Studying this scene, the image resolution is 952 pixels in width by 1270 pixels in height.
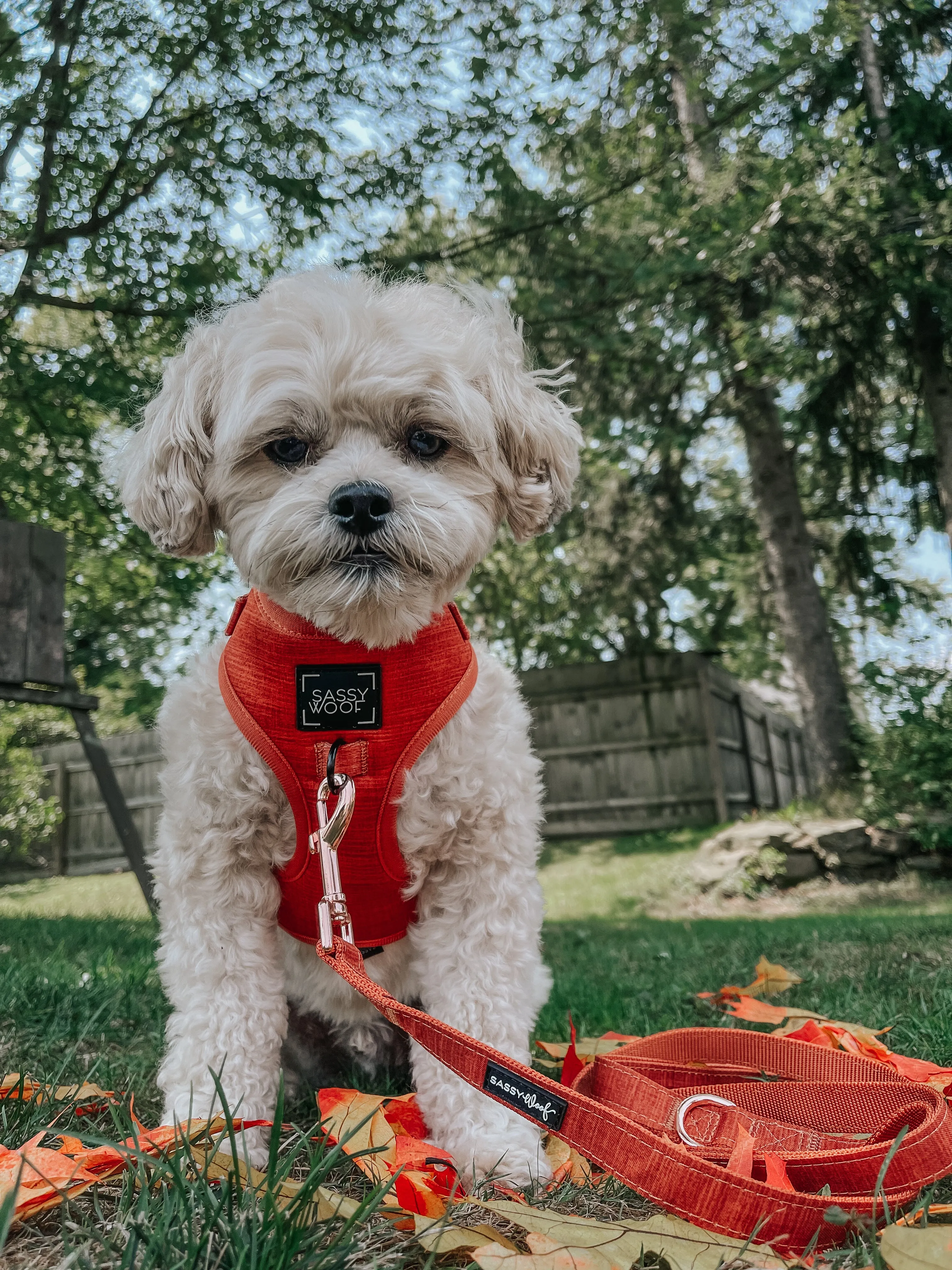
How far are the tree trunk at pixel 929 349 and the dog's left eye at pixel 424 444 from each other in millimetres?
10891

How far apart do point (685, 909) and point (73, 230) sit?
9.19 metres

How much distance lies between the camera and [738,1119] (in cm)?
215

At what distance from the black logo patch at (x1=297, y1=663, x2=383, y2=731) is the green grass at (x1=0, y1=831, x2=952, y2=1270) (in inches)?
38.5

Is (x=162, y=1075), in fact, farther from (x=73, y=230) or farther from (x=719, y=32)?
(x=719, y=32)

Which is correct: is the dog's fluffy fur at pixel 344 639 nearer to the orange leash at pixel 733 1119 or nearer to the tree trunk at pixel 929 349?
the orange leash at pixel 733 1119

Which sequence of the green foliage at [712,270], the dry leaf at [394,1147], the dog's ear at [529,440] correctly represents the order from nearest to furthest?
the dry leaf at [394,1147] → the dog's ear at [529,440] → the green foliage at [712,270]

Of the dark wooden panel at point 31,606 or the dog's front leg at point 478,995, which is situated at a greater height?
the dark wooden panel at point 31,606

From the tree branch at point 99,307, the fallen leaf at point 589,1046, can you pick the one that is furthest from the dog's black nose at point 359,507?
the tree branch at point 99,307

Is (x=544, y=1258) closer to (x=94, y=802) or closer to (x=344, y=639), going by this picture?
(x=344, y=639)

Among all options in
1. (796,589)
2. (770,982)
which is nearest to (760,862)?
(796,589)

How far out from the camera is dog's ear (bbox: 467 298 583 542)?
105 inches

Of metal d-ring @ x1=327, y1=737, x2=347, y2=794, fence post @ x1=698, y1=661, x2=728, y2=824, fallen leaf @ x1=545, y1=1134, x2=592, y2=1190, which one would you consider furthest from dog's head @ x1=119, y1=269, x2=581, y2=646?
fence post @ x1=698, y1=661, x2=728, y2=824

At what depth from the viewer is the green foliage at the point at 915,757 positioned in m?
11.2

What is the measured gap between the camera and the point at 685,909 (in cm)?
1123
